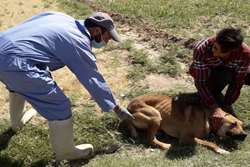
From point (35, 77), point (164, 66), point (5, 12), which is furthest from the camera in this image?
point (5, 12)

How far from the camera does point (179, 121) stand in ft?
22.2

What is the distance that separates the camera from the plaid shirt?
657cm

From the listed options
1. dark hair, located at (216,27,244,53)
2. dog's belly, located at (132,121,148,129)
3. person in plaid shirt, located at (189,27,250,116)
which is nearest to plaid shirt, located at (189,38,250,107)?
person in plaid shirt, located at (189,27,250,116)

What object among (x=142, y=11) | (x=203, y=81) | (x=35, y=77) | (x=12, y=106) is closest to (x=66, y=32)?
(x=35, y=77)

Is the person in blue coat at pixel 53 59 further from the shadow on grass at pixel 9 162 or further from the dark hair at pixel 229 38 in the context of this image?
the dark hair at pixel 229 38

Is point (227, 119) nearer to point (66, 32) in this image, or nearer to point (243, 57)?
point (243, 57)

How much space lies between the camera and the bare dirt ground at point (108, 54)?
7918 millimetres

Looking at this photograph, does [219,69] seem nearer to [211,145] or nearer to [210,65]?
[210,65]

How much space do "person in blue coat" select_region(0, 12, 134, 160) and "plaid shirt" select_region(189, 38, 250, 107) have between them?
1291 millimetres

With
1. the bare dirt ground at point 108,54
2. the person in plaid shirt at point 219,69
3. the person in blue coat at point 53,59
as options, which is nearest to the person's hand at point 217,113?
the person in plaid shirt at point 219,69

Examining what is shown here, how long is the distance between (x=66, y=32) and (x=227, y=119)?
89.0 inches

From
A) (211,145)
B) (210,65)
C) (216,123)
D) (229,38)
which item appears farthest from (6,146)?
(229,38)

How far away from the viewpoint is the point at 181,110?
6.84 metres

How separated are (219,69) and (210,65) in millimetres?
250
